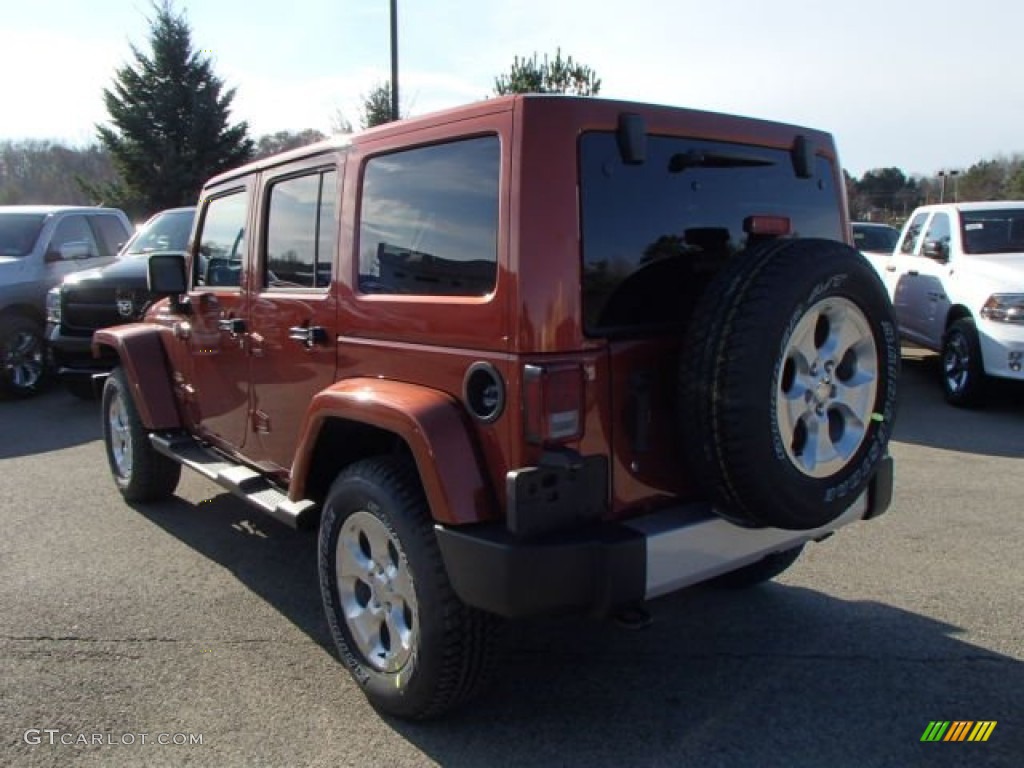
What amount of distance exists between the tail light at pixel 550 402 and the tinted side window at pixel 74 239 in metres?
9.30

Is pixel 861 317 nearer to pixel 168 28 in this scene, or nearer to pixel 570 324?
pixel 570 324

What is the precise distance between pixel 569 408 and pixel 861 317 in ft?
3.50

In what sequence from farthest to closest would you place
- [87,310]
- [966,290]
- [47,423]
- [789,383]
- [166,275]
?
[87,310] → [47,423] → [966,290] → [166,275] → [789,383]

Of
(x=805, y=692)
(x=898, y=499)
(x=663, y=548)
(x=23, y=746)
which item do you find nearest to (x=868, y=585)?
(x=805, y=692)

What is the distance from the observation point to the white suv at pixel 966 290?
7.17m

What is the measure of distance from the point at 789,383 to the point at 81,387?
27.3 feet

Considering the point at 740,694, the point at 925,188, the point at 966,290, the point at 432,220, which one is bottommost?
the point at 740,694

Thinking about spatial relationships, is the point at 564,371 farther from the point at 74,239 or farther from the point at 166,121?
the point at 166,121

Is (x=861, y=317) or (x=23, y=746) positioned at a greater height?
(x=861, y=317)

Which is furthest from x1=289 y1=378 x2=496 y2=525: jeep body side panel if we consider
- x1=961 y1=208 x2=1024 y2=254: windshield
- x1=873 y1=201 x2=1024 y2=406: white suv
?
x1=961 y1=208 x2=1024 y2=254: windshield

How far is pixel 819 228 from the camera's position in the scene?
3.29 meters

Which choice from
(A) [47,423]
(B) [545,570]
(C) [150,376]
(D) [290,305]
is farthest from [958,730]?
(A) [47,423]

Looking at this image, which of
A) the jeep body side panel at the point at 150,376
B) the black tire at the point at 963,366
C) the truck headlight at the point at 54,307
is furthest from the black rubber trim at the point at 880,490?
the truck headlight at the point at 54,307

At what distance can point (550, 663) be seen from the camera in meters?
3.23
